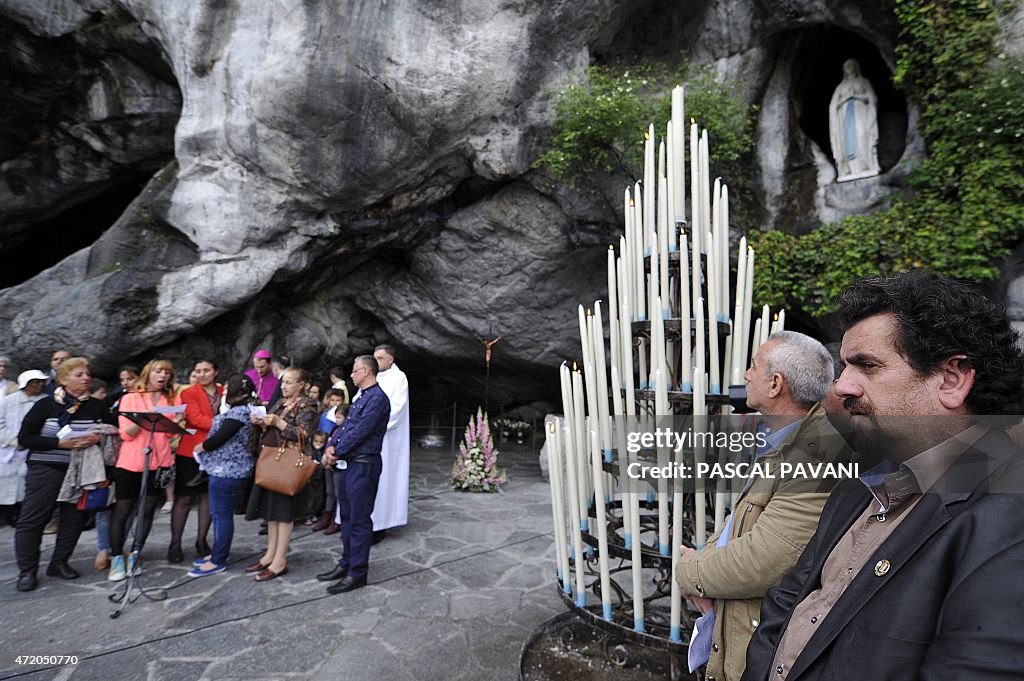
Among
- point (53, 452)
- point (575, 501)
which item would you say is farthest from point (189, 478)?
point (575, 501)

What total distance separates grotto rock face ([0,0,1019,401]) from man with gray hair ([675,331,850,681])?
7066 mm

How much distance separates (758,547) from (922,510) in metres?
0.62

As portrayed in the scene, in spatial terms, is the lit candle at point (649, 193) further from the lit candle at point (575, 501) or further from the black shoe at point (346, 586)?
the black shoe at point (346, 586)

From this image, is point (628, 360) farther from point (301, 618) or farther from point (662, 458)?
point (301, 618)

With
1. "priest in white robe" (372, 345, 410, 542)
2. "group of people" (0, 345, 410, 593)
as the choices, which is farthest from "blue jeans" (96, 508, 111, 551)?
"priest in white robe" (372, 345, 410, 542)

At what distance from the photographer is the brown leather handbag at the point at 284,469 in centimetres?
384

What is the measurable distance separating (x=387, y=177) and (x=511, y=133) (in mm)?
2014

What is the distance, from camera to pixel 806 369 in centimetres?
161

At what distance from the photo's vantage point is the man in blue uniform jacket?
12.5 feet

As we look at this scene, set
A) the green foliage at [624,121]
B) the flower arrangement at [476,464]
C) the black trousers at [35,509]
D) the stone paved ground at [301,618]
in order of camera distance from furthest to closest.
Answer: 1. the flower arrangement at [476,464]
2. the green foliage at [624,121]
3. the black trousers at [35,509]
4. the stone paved ground at [301,618]

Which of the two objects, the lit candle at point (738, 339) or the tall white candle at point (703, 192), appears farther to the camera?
the tall white candle at point (703, 192)

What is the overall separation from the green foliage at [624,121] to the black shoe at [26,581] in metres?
7.27

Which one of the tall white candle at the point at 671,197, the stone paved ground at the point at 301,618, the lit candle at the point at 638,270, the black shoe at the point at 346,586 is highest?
the tall white candle at the point at 671,197

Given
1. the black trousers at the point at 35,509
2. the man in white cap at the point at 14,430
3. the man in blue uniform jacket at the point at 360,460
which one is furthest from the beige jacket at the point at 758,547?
the man in white cap at the point at 14,430
